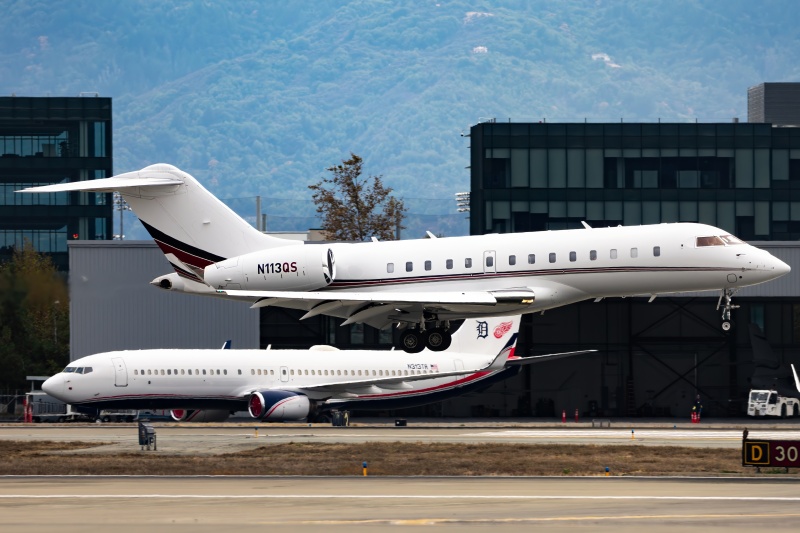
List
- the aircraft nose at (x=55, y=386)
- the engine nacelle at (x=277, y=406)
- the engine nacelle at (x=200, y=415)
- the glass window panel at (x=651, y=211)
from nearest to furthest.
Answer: the aircraft nose at (x=55, y=386)
the engine nacelle at (x=277, y=406)
the engine nacelle at (x=200, y=415)
the glass window panel at (x=651, y=211)

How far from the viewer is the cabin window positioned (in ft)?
129

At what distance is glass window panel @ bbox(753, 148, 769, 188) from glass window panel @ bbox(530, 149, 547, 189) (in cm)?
1711

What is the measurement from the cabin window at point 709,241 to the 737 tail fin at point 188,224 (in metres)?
13.3

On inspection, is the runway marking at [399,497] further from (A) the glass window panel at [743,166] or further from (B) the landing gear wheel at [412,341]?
(A) the glass window panel at [743,166]

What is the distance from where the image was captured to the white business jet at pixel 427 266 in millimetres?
39531

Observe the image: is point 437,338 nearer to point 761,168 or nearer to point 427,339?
point 427,339

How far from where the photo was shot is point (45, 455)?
42.0 m

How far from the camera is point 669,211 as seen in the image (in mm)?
103625

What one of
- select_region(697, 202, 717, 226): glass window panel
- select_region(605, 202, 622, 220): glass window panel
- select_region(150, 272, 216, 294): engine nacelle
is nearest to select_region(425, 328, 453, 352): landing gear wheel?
select_region(150, 272, 216, 294): engine nacelle

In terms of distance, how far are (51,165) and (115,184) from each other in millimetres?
94416

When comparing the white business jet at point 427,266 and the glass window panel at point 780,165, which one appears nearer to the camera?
the white business jet at point 427,266

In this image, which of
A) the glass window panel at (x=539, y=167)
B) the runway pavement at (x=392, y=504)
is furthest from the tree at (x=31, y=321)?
the glass window panel at (x=539, y=167)

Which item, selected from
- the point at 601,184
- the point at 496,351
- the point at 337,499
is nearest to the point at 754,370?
the point at 496,351

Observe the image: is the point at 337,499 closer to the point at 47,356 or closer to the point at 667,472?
the point at 667,472
